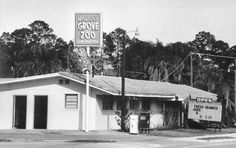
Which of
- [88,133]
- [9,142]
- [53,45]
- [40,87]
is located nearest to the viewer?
[9,142]

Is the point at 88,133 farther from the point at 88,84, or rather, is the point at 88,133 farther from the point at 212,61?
the point at 212,61

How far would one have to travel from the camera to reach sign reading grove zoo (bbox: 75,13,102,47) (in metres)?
29.3

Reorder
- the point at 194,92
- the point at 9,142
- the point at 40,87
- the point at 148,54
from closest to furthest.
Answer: the point at 9,142, the point at 40,87, the point at 194,92, the point at 148,54

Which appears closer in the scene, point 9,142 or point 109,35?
point 9,142

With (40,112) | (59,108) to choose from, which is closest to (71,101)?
(59,108)

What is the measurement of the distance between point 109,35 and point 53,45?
26.6 ft

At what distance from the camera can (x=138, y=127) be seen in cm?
2927

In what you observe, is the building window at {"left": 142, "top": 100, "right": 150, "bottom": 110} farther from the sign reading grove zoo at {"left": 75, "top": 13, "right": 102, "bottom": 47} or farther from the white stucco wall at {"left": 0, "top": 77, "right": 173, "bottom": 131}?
the sign reading grove zoo at {"left": 75, "top": 13, "right": 102, "bottom": 47}

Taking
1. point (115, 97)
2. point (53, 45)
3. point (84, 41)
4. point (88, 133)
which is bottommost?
point (88, 133)

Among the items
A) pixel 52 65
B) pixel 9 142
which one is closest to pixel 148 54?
pixel 52 65

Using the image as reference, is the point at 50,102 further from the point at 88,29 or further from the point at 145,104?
the point at 145,104

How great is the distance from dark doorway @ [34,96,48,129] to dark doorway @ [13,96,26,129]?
0.90 meters

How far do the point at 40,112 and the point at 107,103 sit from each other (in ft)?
13.5

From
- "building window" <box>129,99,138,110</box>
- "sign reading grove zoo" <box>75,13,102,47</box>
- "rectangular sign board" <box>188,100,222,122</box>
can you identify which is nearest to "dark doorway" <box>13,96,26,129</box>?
"sign reading grove zoo" <box>75,13,102,47</box>
